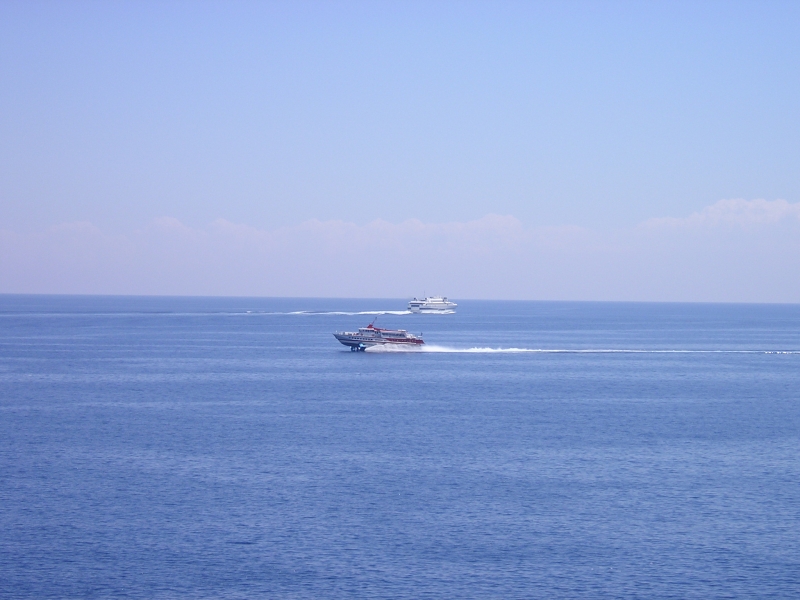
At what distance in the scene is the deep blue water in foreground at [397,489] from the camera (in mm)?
39906

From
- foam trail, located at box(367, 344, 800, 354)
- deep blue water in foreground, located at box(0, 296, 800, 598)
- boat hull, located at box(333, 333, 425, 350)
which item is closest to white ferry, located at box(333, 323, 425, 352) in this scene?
boat hull, located at box(333, 333, 425, 350)

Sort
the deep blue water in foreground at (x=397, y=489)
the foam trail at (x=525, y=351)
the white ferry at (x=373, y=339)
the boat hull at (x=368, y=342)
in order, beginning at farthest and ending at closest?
the foam trail at (x=525, y=351)
the white ferry at (x=373, y=339)
the boat hull at (x=368, y=342)
the deep blue water in foreground at (x=397, y=489)

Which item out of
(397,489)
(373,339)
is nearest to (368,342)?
(373,339)

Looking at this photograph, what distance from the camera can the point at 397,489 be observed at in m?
53.0

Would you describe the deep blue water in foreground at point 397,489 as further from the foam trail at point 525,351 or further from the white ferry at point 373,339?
the foam trail at point 525,351

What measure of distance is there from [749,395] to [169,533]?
2769 inches

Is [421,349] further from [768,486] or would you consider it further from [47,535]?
[47,535]

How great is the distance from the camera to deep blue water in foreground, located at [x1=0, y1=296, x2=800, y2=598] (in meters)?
39.9

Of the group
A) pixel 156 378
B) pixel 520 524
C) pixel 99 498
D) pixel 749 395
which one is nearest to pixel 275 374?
pixel 156 378

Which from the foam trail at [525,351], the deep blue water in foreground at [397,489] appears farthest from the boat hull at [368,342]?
the deep blue water in foreground at [397,489]

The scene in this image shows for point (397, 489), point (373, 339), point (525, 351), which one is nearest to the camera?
point (397, 489)

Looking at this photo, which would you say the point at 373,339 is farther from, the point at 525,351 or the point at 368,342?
the point at 525,351

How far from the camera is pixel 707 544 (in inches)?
1737

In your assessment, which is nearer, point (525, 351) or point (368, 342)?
point (368, 342)
